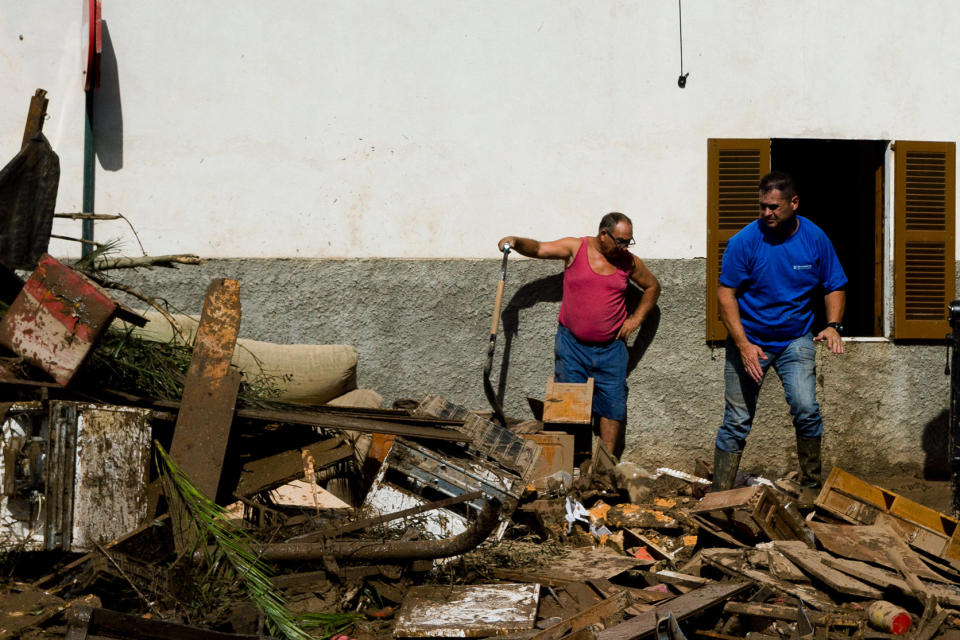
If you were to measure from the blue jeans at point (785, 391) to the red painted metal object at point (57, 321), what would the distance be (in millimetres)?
3686

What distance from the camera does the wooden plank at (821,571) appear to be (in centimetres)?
427

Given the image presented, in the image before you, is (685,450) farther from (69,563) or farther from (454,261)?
(69,563)

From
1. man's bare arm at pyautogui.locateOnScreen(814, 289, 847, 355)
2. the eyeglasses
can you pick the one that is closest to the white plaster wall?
the eyeglasses

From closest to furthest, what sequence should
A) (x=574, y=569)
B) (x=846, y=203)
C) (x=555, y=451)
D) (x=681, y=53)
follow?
(x=574, y=569) < (x=555, y=451) < (x=681, y=53) < (x=846, y=203)

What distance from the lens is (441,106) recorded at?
7074 millimetres

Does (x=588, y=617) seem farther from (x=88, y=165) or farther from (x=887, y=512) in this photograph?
(x=88, y=165)

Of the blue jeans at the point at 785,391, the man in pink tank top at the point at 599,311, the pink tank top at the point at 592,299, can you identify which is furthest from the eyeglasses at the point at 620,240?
the blue jeans at the point at 785,391

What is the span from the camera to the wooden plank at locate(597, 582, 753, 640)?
Answer: 368cm

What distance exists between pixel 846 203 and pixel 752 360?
213 inches

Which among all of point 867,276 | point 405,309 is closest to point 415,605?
point 405,309

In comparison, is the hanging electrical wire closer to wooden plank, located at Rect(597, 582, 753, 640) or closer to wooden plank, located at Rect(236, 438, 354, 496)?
wooden plank, located at Rect(236, 438, 354, 496)

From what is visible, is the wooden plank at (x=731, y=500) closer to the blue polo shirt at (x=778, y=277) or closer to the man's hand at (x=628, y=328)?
the blue polo shirt at (x=778, y=277)

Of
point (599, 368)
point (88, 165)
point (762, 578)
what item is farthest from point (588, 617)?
point (88, 165)

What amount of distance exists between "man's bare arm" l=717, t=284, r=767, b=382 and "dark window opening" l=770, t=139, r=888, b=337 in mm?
3019
